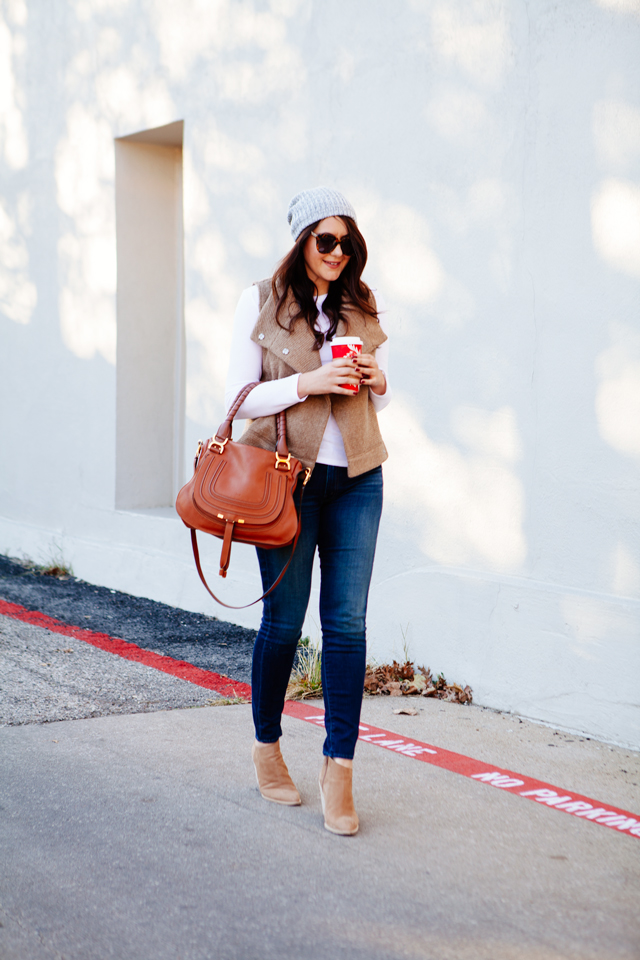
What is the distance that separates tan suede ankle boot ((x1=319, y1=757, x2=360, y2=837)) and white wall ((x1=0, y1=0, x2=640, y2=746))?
146 cm

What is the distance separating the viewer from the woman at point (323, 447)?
10.1ft

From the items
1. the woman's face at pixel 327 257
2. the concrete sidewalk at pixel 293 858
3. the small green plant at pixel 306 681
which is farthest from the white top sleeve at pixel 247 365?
the small green plant at pixel 306 681

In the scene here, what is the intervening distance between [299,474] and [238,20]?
13.6 feet

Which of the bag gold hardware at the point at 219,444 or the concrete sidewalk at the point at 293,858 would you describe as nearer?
the concrete sidewalk at the point at 293,858

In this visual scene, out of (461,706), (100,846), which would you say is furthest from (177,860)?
(461,706)

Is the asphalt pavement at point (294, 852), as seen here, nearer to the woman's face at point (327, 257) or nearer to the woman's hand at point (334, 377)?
the woman's hand at point (334, 377)

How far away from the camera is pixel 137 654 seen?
17.6ft

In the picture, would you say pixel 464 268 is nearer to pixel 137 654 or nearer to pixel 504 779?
pixel 504 779

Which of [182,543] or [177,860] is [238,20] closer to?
[182,543]

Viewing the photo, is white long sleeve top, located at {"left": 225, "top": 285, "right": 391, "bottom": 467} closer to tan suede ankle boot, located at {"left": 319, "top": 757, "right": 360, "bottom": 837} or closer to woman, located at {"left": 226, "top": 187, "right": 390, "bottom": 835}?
woman, located at {"left": 226, "top": 187, "right": 390, "bottom": 835}

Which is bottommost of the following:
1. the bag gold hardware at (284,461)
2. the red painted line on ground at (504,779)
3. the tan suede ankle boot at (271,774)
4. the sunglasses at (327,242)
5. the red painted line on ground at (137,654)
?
the red painted line on ground at (137,654)

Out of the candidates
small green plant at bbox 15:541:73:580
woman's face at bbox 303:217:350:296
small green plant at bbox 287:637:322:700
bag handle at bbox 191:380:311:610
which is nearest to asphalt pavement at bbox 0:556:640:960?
small green plant at bbox 287:637:322:700

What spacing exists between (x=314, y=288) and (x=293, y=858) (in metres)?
1.74

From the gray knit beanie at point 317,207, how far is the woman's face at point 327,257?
0.02 meters
